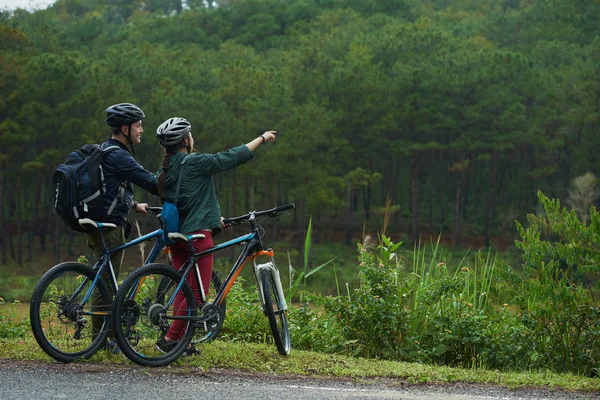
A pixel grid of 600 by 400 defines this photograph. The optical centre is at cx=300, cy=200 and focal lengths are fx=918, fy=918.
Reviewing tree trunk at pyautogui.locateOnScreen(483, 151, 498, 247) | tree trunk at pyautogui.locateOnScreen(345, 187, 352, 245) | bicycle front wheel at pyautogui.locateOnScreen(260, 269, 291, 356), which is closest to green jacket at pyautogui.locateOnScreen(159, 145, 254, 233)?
bicycle front wheel at pyautogui.locateOnScreen(260, 269, 291, 356)

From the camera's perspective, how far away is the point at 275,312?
21.9 ft

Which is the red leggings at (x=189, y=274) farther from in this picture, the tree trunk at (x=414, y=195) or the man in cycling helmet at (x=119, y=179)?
the tree trunk at (x=414, y=195)

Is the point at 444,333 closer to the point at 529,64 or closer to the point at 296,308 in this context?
the point at 296,308

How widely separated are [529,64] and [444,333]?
178 feet

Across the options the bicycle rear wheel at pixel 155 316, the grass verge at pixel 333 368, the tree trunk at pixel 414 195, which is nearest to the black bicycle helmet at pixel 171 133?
the bicycle rear wheel at pixel 155 316

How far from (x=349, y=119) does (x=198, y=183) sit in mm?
52139

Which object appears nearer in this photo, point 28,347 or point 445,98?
point 28,347

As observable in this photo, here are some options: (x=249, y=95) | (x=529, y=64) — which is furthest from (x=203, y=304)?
(x=529, y=64)

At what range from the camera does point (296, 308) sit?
8.30m

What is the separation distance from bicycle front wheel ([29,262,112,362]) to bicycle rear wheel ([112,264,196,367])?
258 mm

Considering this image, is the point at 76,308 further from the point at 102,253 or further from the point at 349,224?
the point at 349,224

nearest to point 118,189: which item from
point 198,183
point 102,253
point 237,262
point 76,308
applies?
point 102,253

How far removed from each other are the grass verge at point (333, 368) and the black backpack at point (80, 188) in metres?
1.00

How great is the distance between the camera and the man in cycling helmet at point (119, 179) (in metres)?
6.45
